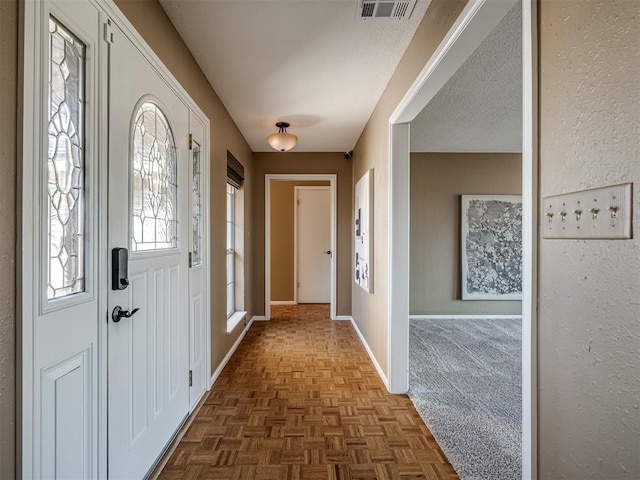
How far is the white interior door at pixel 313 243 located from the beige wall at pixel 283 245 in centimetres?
11

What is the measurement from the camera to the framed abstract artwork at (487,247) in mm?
4762

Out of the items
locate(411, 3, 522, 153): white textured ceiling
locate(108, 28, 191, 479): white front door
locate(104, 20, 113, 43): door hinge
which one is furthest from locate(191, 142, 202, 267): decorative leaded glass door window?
locate(411, 3, 522, 153): white textured ceiling

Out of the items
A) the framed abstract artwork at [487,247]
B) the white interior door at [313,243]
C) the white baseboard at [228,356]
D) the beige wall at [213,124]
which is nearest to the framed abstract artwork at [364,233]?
the beige wall at [213,124]

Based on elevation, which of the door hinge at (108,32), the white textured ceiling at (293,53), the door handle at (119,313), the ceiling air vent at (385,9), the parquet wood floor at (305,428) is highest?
the white textured ceiling at (293,53)

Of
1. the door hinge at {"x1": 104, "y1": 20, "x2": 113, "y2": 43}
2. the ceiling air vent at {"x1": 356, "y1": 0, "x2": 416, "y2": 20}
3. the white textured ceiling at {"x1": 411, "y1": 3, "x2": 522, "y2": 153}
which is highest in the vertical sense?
the white textured ceiling at {"x1": 411, "y1": 3, "x2": 522, "y2": 153}

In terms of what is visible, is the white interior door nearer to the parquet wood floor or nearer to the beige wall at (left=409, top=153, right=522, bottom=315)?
the beige wall at (left=409, top=153, right=522, bottom=315)

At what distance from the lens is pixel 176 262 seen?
6.50 feet

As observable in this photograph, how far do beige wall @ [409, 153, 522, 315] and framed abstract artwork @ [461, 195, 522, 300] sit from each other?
9 cm

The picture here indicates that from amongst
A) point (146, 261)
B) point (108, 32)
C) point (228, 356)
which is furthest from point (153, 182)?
point (228, 356)

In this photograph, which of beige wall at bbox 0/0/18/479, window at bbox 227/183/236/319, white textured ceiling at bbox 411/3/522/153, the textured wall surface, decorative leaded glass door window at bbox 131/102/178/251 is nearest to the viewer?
the textured wall surface

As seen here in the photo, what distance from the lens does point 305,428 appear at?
208cm

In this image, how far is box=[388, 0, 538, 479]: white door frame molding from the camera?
989 mm

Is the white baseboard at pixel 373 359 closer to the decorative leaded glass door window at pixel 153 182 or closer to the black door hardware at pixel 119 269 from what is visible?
the decorative leaded glass door window at pixel 153 182

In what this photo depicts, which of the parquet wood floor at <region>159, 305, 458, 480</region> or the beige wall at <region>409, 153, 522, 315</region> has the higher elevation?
the beige wall at <region>409, 153, 522, 315</region>
